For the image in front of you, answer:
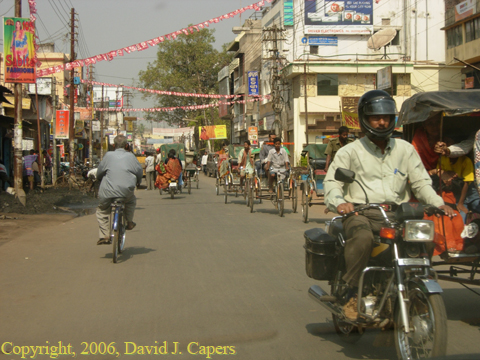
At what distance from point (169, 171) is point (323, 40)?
25595 mm

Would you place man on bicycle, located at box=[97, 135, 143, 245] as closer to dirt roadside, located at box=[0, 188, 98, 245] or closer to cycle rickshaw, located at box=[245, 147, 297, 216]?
dirt roadside, located at box=[0, 188, 98, 245]

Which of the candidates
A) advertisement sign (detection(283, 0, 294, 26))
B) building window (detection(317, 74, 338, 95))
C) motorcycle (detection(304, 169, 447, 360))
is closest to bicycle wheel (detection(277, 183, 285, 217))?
motorcycle (detection(304, 169, 447, 360))

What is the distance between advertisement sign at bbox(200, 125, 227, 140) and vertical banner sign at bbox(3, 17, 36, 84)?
116ft

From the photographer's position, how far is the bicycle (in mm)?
7770

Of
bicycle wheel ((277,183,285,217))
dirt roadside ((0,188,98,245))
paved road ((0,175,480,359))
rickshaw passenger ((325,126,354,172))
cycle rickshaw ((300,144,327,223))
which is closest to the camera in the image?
paved road ((0,175,480,359))

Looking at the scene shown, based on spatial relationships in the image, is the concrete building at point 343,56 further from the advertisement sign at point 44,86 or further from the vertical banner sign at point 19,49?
the vertical banner sign at point 19,49

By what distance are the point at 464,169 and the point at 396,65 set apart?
32553mm

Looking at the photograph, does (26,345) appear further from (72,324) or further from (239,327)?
(239,327)

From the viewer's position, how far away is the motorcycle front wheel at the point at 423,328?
3.13 meters

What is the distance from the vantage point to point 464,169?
562 cm

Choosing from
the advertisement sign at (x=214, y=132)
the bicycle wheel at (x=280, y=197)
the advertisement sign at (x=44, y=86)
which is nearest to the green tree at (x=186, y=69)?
the advertisement sign at (x=214, y=132)

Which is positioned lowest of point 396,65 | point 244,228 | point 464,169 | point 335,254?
point 244,228

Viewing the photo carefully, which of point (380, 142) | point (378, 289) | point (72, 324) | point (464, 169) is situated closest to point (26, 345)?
point (72, 324)

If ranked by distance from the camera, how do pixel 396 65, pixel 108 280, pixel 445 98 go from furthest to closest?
pixel 396 65 < pixel 108 280 < pixel 445 98
